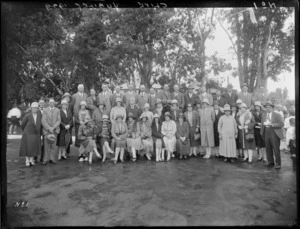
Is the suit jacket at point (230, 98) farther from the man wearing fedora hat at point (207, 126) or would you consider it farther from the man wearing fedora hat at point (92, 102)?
the man wearing fedora hat at point (92, 102)

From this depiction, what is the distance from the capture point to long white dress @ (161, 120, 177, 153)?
7.32 m

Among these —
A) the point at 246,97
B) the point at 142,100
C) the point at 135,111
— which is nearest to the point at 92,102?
the point at 135,111

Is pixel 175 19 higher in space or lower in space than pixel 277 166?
higher

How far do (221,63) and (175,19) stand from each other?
2.77m

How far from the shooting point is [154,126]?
7.79 metres

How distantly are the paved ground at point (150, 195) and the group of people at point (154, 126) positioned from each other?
716 millimetres

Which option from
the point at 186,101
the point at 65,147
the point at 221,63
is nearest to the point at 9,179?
the point at 65,147

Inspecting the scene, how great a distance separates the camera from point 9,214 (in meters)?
3.98

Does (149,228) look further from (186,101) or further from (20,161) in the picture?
(186,101)

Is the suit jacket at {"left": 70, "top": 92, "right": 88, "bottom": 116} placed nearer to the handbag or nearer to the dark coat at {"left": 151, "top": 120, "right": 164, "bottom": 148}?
the dark coat at {"left": 151, "top": 120, "right": 164, "bottom": 148}

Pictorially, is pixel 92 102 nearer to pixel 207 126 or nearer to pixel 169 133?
pixel 169 133

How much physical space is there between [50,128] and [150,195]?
3.76m

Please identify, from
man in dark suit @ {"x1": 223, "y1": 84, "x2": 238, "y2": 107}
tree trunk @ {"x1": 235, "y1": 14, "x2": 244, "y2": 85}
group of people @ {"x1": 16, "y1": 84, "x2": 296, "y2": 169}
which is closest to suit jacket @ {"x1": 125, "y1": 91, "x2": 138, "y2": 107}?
group of people @ {"x1": 16, "y1": 84, "x2": 296, "y2": 169}

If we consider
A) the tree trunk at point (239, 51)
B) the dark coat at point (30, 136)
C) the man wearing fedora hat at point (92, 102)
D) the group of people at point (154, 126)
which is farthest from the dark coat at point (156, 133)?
the dark coat at point (30, 136)
